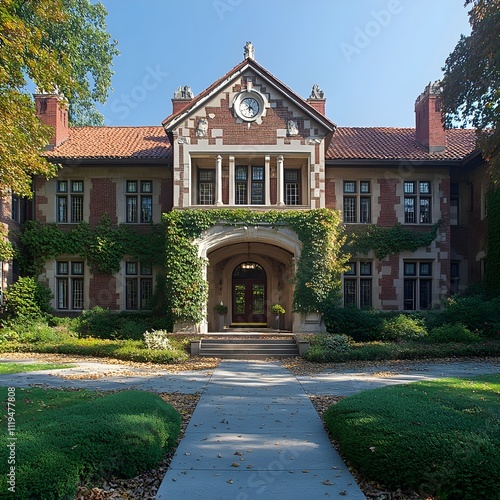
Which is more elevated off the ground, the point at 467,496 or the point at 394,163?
the point at 394,163

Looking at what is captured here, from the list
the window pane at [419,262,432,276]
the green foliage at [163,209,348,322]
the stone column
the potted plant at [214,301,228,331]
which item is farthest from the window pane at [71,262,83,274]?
the window pane at [419,262,432,276]

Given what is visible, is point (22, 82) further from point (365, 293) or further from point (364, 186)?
point (365, 293)

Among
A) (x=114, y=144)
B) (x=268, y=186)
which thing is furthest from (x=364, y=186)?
(x=114, y=144)

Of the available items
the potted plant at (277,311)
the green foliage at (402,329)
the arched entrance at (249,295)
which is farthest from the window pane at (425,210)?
the arched entrance at (249,295)

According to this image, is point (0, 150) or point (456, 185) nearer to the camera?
point (0, 150)

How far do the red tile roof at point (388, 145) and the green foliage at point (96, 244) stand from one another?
8.29 m

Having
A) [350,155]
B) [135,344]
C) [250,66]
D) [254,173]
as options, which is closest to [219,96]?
[250,66]

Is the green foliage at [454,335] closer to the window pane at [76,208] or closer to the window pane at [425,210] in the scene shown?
the window pane at [425,210]

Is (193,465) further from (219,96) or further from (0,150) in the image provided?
(219,96)

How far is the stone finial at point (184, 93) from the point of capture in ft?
69.0

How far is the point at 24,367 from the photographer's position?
12352 mm

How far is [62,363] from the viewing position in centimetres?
1352

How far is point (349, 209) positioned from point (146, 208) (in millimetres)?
8619

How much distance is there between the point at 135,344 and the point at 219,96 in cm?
959
